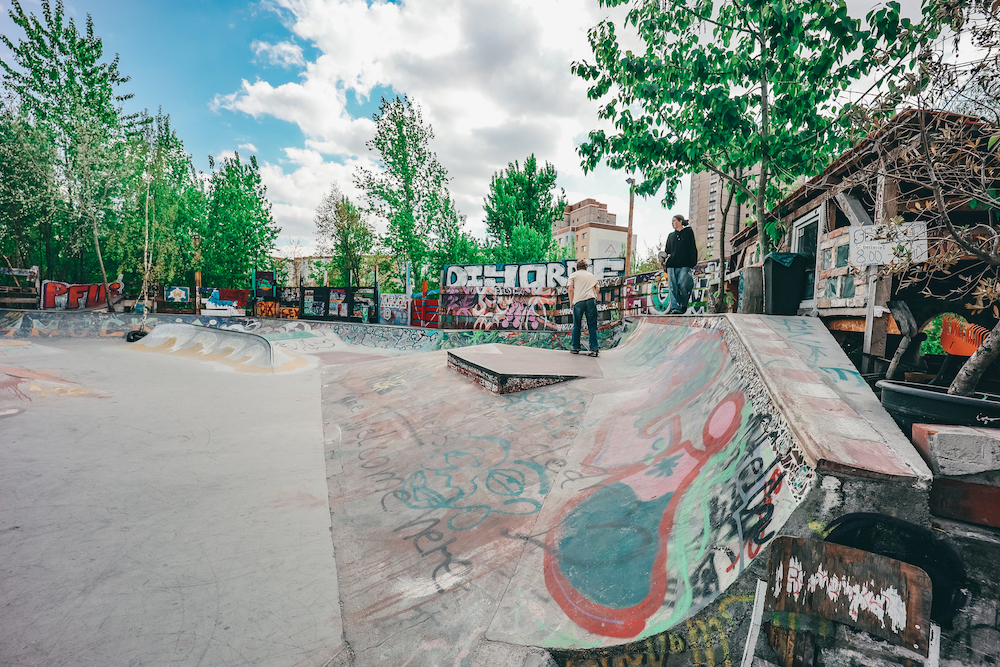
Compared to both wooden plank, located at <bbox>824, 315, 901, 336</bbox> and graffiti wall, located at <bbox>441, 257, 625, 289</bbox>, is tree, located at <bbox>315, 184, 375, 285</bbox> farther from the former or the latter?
wooden plank, located at <bbox>824, 315, 901, 336</bbox>

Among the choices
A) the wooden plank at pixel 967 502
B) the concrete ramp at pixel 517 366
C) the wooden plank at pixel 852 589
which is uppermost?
the wooden plank at pixel 967 502

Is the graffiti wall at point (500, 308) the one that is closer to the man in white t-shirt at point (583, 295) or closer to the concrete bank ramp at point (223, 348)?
the concrete bank ramp at point (223, 348)

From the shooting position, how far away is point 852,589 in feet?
5.28

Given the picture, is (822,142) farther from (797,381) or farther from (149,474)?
(149,474)

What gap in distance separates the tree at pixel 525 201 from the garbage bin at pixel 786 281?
24.6 metres

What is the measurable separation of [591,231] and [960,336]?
75969 millimetres

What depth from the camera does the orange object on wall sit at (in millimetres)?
4125

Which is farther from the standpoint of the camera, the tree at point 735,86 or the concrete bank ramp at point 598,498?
the tree at point 735,86

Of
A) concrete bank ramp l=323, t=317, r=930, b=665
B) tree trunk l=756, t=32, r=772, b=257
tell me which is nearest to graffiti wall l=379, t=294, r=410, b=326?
concrete bank ramp l=323, t=317, r=930, b=665

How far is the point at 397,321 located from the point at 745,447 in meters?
18.8

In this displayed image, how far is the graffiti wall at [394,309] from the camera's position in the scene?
19766 millimetres

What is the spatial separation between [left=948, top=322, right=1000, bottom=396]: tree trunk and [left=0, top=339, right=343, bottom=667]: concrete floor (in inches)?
157

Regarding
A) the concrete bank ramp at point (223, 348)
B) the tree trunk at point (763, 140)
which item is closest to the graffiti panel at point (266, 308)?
the concrete bank ramp at point (223, 348)

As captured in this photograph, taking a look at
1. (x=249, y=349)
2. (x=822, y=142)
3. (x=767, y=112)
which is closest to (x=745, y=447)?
(x=822, y=142)
